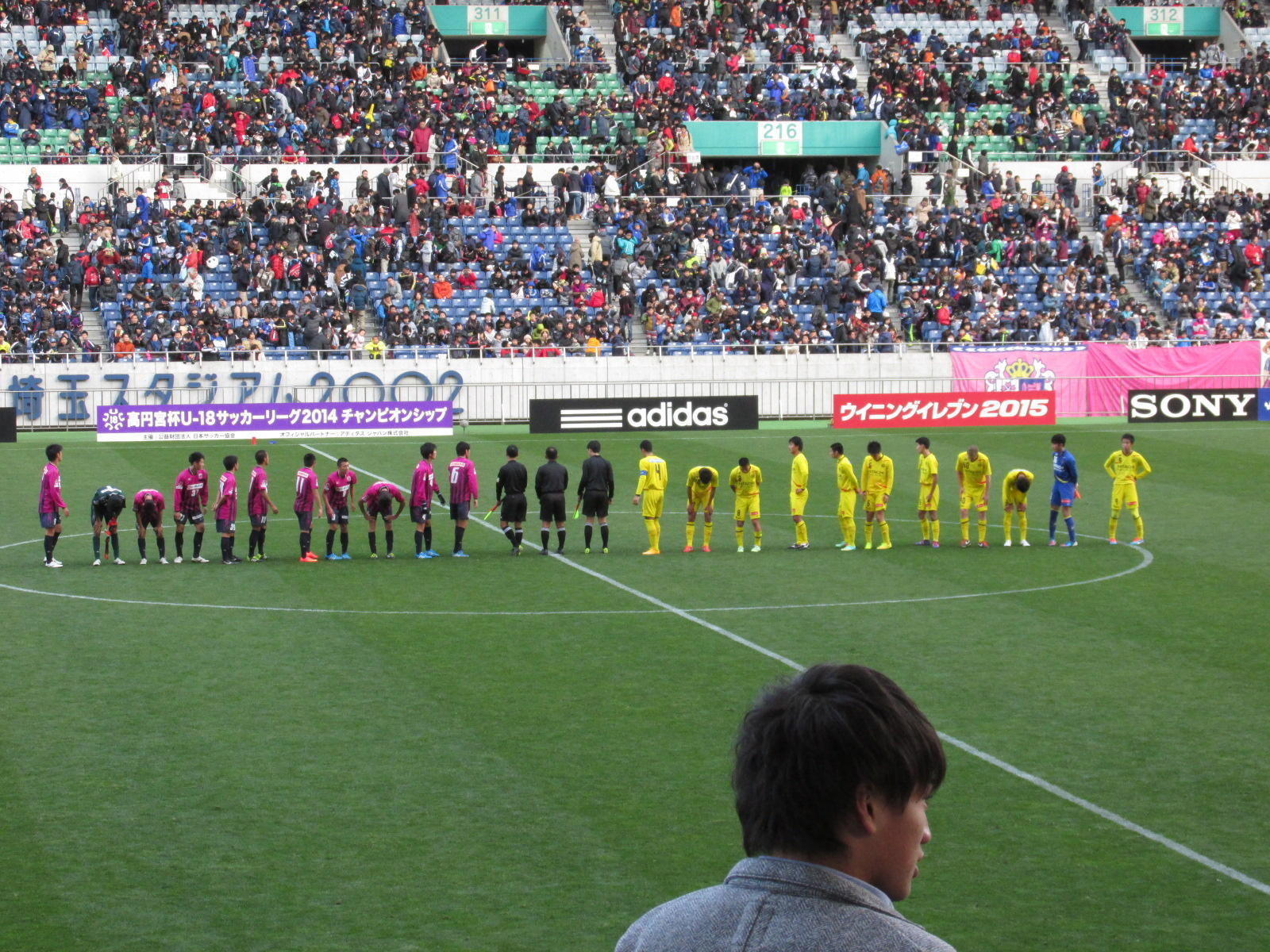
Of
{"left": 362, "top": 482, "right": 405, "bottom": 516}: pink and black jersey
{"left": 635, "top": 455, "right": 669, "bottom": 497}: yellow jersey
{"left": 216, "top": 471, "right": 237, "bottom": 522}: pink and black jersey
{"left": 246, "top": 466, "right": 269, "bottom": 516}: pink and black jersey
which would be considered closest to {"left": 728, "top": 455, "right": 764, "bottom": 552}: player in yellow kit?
{"left": 635, "top": 455, "right": 669, "bottom": 497}: yellow jersey

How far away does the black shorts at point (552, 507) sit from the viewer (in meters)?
23.5

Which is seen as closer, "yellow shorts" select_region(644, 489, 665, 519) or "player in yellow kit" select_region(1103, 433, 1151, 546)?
"yellow shorts" select_region(644, 489, 665, 519)

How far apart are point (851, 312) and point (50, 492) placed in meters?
28.8

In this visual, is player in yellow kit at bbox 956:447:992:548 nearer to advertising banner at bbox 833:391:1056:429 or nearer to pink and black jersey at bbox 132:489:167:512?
pink and black jersey at bbox 132:489:167:512

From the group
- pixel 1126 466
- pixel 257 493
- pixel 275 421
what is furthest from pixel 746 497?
pixel 275 421

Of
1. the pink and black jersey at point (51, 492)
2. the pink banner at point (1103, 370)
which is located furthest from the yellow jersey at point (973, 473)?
the pink banner at point (1103, 370)

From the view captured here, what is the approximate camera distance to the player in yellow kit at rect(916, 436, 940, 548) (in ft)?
77.2

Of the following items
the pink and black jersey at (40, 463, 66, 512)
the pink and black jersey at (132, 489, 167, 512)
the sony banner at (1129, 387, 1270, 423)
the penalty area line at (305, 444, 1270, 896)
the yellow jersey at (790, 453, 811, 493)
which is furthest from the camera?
the sony banner at (1129, 387, 1270, 423)

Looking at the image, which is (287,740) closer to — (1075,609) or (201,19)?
(1075,609)

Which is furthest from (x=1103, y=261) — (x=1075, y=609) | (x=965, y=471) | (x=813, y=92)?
(x=1075, y=609)

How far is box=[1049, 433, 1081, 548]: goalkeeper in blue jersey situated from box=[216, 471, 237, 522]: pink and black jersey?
11.4 metres

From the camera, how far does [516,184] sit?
5094 cm

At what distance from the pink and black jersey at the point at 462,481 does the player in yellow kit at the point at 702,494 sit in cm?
307

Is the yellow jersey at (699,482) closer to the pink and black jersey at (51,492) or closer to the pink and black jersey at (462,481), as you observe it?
the pink and black jersey at (462,481)
